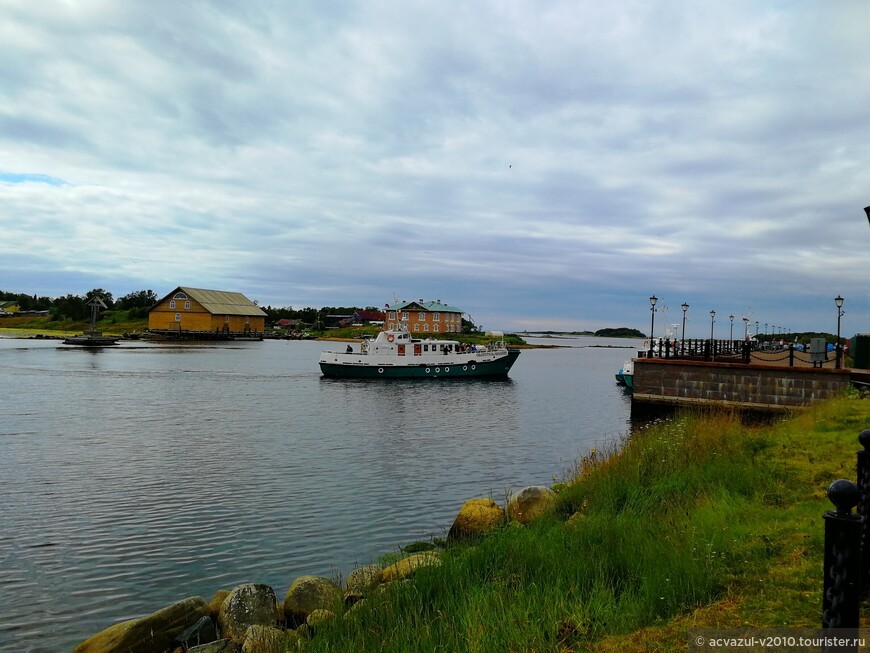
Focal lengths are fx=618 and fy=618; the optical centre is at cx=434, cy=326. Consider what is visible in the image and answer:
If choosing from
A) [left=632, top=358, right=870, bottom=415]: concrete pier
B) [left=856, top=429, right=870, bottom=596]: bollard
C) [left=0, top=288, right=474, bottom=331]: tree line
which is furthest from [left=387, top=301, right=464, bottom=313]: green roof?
[left=856, top=429, right=870, bottom=596]: bollard

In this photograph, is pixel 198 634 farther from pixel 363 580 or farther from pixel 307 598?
pixel 363 580

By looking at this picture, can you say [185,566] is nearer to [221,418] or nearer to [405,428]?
[405,428]

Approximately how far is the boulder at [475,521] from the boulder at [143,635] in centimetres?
466

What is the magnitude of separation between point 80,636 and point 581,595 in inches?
284

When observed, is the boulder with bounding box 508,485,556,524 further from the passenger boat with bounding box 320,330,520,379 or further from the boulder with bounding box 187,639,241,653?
the passenger boat with bounding box 320,330,520,379

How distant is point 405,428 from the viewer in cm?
2908

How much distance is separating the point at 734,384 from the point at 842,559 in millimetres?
26568

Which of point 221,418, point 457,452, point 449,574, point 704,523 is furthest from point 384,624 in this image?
point 221,418

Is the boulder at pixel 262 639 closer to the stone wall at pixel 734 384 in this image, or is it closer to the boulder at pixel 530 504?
the boulder at pixel 530 504

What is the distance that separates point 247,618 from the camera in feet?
27.2

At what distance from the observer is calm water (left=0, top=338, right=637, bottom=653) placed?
35.0ft

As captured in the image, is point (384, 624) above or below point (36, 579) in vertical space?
above

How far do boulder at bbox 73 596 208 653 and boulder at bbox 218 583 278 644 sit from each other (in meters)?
0.49

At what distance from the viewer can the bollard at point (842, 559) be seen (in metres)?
3.81
